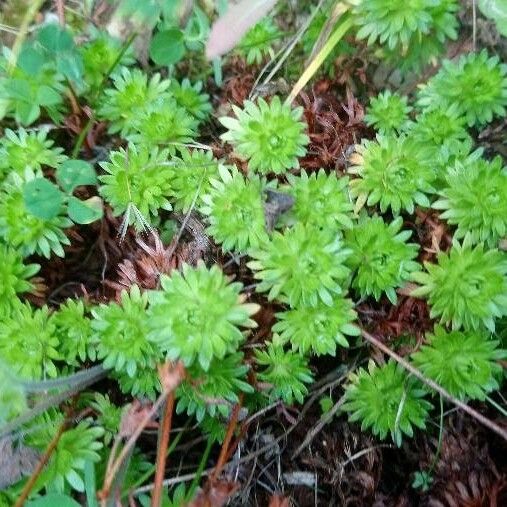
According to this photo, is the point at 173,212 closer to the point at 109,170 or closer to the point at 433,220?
the point at 109,170

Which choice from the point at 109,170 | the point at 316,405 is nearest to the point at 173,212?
the point at 109,170

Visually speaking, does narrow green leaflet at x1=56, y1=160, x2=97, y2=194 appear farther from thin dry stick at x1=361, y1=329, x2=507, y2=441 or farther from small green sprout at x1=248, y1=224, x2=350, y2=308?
thin dry stick at x1=361, y1=329, x2=507, y2=441

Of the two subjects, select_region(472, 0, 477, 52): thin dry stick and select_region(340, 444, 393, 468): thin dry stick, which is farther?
select_region(472, 0, 477, 52): thin dry stick

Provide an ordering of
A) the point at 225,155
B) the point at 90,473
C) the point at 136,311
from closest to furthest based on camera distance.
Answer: the point at 90,473 → the point at 136,311 → the point at 225,155

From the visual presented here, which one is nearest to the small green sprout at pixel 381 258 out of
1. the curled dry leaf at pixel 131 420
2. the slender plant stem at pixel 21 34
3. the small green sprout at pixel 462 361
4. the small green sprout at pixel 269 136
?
the small green sprout at pixel 462 361

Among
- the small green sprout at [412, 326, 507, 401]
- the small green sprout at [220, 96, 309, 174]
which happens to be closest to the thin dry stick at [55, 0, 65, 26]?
the small green sprout at [220, 96, 309, 174]

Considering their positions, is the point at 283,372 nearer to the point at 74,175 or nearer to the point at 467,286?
the point at 467,286
